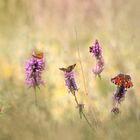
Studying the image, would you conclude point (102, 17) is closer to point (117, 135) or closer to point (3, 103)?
point (3, 103)

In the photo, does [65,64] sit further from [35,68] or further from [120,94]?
[120,94]

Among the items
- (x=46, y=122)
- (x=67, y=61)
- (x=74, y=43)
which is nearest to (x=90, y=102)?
(x=46, y=122)

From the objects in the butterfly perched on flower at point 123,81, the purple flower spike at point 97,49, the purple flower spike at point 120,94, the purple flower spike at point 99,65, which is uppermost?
the purple flower spike at point 97,49

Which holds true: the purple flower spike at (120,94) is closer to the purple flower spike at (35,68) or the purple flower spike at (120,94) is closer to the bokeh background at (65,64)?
the bokeh background at (65,64)

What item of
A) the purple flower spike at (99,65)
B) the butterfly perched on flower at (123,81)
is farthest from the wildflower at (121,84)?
the purple flower spike at (99,65)

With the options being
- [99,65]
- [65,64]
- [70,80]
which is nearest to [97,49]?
[99,65]

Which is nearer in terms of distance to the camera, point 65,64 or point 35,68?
point 35,68

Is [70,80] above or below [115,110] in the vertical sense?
above

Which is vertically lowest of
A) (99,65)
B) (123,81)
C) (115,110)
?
(115,110)

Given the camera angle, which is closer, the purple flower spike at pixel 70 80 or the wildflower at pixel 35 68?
the purple flower spike at pixel 70 80
